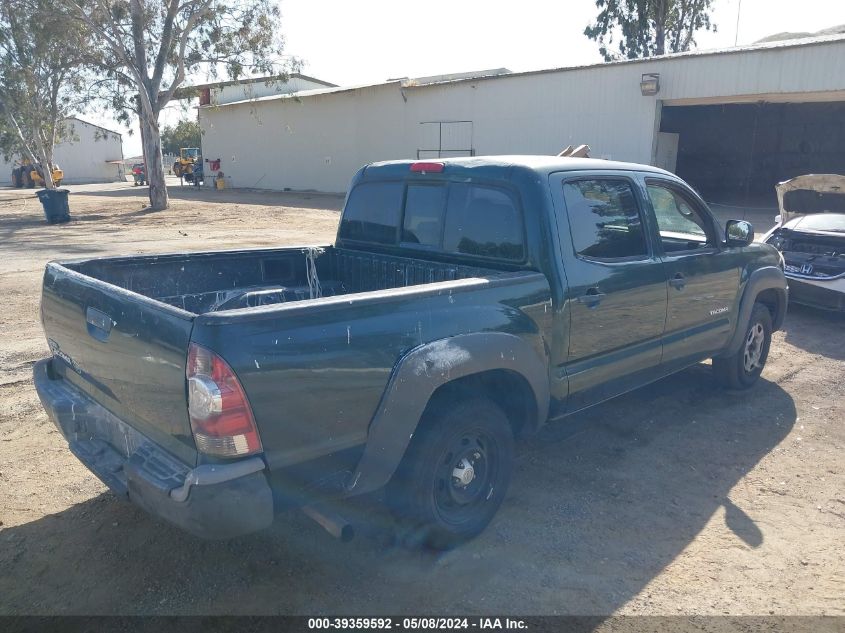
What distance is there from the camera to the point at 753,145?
2709 centimetres

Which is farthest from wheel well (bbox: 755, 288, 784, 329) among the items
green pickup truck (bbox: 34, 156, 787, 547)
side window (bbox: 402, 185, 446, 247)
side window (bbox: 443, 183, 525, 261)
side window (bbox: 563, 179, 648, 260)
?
side window (bbox: 402, 185, 446, 247)

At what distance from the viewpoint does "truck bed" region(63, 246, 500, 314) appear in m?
4.18

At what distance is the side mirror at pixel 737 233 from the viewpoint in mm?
5219

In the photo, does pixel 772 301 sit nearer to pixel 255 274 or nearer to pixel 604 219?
pixel 604 219

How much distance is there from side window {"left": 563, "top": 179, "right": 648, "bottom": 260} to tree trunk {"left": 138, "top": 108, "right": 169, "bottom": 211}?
79.0 feet

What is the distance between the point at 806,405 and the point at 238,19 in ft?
83.0

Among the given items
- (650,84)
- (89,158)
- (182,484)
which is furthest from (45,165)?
(89,158)

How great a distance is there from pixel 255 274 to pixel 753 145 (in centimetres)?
2721

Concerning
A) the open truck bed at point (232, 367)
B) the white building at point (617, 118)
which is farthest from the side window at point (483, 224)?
the white building at point (617, 118)

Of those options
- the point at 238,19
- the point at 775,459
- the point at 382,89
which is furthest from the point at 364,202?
the point at 382,89

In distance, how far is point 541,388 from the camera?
3.76 meters

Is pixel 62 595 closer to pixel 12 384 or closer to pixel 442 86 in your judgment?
pixel 12 384

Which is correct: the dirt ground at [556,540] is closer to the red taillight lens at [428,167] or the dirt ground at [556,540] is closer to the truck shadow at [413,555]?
the truck shadow at [413,555]

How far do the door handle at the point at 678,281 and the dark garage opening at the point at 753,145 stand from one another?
73.7 ft
